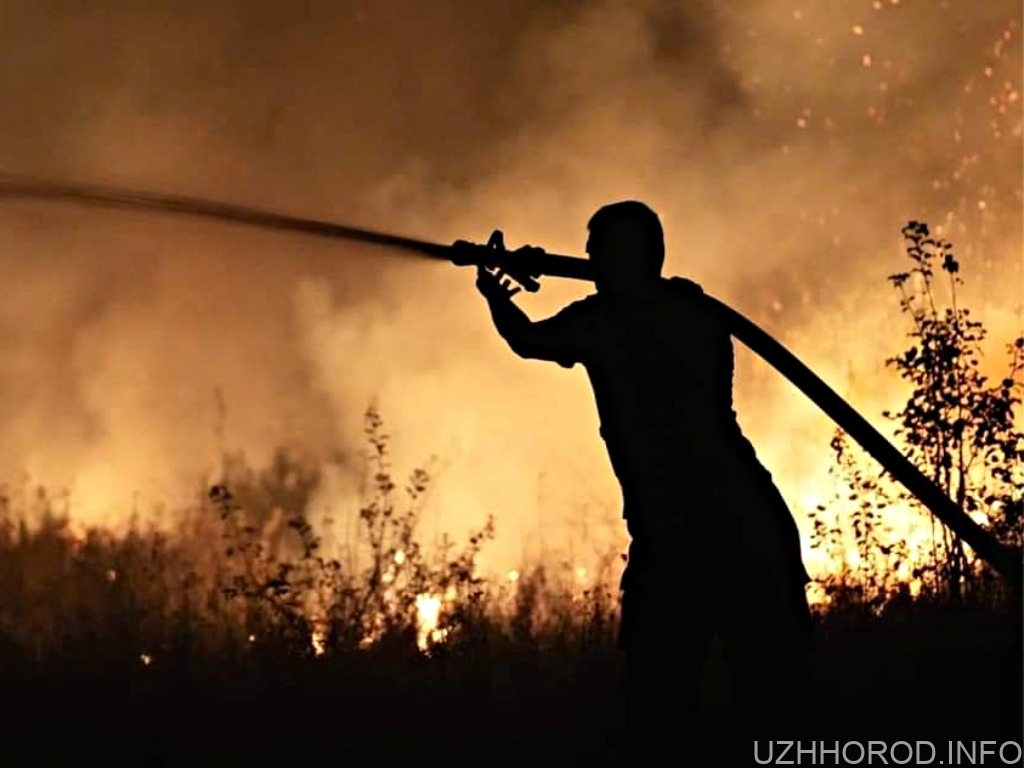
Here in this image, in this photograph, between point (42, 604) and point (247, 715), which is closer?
point (247, 715)

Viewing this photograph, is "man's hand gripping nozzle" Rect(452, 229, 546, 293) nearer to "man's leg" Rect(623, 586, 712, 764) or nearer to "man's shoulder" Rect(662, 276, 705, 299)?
"man's shoulder" Rect(662, 276, 705, 299)

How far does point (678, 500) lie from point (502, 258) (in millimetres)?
1559

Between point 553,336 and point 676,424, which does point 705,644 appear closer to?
point 676,424

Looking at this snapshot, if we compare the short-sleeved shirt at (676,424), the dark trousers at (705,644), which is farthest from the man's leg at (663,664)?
the short-sleeved shirt at (676,424)

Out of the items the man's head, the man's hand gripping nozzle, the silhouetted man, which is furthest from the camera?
the man's hand gripping nozzle

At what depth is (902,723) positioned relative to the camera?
8055 mm

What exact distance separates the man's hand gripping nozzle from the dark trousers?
162 centimetres

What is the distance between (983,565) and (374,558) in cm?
404

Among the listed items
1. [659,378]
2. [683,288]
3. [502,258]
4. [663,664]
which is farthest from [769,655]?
[502,258]

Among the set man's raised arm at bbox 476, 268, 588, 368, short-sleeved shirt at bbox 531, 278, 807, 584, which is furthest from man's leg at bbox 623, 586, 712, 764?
man's raised arm at bbox 476, 268, 588, 368

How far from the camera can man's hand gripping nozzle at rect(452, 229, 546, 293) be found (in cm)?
768

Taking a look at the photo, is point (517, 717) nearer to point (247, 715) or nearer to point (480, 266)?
point (247, 715)

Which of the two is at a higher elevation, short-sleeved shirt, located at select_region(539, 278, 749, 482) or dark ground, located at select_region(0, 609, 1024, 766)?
short-sleeved shirt, located at select_region(539, 278, 749, 482)

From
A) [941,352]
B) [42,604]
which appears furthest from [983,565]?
[42,604]
